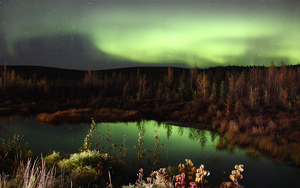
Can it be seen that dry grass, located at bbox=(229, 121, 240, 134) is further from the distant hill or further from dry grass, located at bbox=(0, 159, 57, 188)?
the distant hill

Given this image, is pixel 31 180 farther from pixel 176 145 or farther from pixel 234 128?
pixel 234 128

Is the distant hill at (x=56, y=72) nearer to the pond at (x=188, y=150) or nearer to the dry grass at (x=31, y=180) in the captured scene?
the pond at (x=188, y=150)

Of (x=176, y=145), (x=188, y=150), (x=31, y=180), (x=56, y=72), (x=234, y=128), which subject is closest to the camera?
(x=31, y=180)

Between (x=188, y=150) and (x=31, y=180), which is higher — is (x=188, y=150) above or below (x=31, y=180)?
below

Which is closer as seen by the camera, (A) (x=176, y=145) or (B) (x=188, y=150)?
(B) (x=188, y=150)

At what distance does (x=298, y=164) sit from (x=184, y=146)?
544 centimetres

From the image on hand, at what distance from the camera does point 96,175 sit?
19.2ft

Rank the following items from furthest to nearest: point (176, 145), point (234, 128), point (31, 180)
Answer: point (234, 128) → point (176, 145) → point (31, 180)

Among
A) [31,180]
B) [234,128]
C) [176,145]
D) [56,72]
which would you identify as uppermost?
[56,72]

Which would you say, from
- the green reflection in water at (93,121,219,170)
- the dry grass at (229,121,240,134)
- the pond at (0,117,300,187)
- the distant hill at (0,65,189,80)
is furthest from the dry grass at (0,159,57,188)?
the distant hill at (0,65,189,80)

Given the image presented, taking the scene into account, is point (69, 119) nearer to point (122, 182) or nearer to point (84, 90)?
point (122, 182)

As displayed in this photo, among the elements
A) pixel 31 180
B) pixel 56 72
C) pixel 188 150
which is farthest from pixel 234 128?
pixel 56 72

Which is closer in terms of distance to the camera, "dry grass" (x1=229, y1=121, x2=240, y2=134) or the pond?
the pond

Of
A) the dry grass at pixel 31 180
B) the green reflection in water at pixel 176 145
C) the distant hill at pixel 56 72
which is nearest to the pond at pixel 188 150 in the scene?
the green reflection in water at pixel 176 145
